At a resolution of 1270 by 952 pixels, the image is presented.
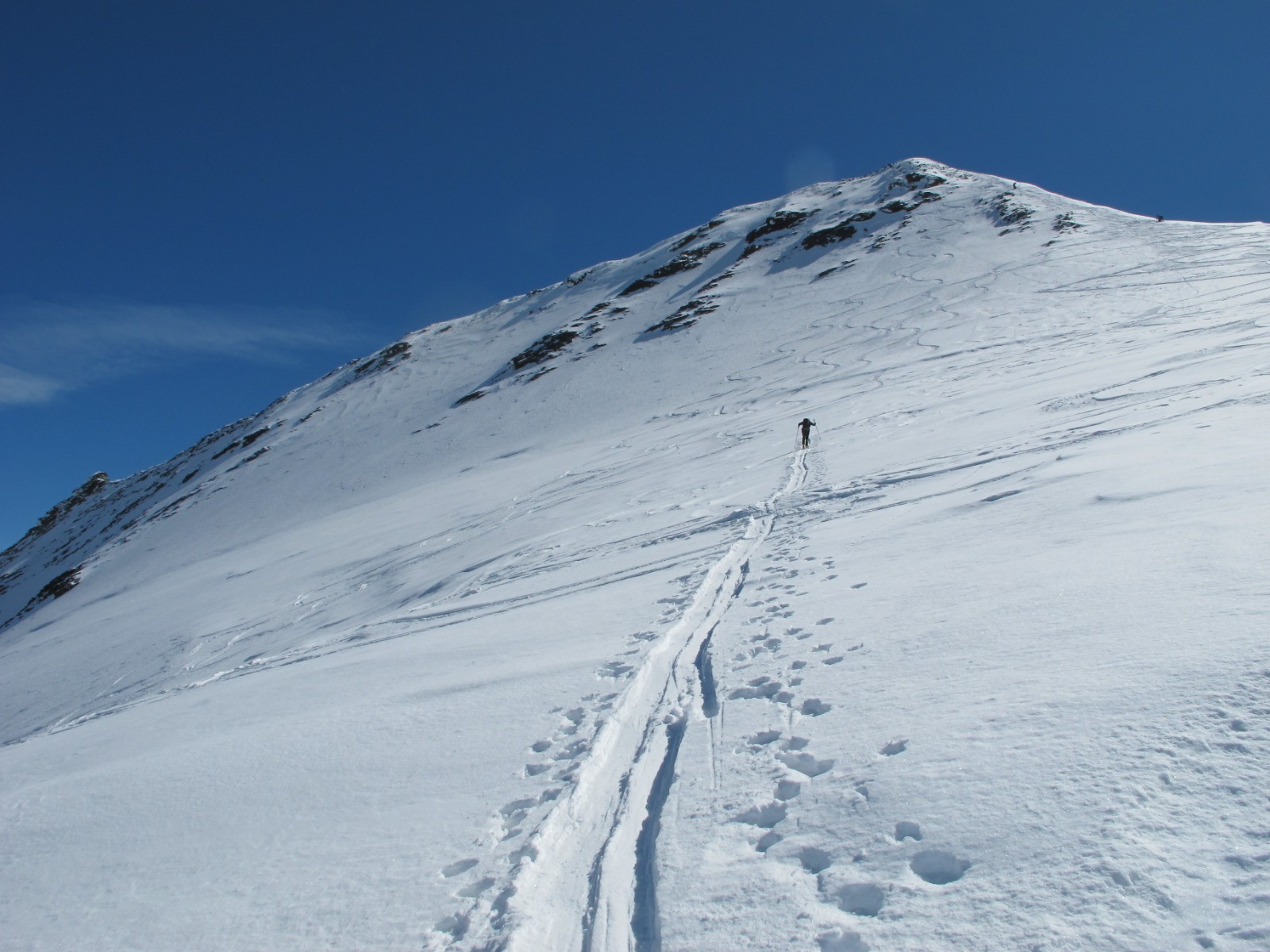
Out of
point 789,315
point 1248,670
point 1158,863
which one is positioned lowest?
point 1158,863

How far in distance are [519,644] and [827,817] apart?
166 inches

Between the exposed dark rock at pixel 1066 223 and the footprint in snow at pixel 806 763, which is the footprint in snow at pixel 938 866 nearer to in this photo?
the footprint in snow at pixel 806 763

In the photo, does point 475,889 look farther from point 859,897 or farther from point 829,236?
point 829,236

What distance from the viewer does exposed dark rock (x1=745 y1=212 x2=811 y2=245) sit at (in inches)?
2761

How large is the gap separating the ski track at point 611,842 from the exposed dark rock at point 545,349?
51475mm

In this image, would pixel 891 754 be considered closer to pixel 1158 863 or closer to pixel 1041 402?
pixel 1158 863

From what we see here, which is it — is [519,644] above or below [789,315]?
A: below

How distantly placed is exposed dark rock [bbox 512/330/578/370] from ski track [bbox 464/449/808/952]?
51.5m

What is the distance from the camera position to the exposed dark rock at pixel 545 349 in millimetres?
55844

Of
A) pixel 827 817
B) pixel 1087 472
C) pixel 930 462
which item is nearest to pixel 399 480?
pixel 930 462

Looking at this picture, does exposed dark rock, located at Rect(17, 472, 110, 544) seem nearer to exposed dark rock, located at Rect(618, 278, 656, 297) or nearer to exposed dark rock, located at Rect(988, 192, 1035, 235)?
exposed dark rock, located at Rect(618, 278, 656, 297)

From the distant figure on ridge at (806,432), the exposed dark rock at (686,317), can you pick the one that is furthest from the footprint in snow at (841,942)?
the exposed dark rock at (686,317)

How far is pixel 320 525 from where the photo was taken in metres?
29.7

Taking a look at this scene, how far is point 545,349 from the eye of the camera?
57.1 metres
